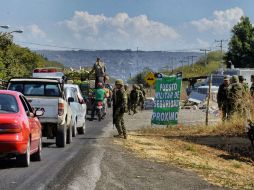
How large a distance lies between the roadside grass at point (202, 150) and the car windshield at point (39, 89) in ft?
8.18

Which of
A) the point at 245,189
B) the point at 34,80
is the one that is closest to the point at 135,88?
the point at 34,80

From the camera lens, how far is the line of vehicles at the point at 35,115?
13.0 m

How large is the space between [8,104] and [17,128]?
814 mm

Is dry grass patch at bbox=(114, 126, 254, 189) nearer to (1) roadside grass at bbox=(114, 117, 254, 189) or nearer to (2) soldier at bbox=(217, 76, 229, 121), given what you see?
(1) roadside grass at bbox=(114, 117, 254, 189)

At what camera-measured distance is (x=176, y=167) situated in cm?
1463

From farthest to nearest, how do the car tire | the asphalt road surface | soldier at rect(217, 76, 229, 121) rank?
soldier at rect(217, 76, 229, 121)
the car tire
the asphalt road surface

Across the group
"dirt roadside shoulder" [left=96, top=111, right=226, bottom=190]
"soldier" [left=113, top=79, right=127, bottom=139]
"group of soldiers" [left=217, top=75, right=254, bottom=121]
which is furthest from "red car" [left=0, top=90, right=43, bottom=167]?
"group of soldiers" [left=217, top=75, right=254, bottom=121]

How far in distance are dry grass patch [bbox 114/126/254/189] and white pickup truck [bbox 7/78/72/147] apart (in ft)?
6.09

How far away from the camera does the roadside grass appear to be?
1396 centimetres

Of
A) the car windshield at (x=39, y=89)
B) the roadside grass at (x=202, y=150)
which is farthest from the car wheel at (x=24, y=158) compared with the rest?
the car windshield at (x=39, y=89)

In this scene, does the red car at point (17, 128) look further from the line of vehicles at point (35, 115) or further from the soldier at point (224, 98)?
the soldier at point (224, 98)

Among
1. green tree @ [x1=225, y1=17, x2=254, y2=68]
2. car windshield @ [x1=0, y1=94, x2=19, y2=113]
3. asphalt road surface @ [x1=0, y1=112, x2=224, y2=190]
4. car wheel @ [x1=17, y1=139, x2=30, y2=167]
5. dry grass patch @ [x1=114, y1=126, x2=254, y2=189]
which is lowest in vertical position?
dry grass patch @ [x1=114, y1=126, x2=254, y2=189]

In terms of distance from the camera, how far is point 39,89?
19.4 meters

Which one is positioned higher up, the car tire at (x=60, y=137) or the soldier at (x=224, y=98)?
the soldier at (x=224, y=98)
